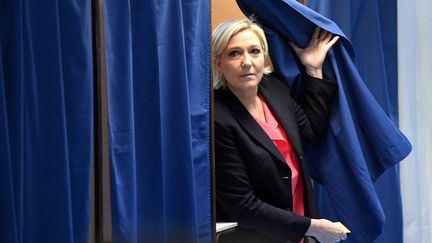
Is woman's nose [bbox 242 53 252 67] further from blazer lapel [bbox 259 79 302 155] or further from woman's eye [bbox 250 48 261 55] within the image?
blazer lapel [bbox 259 79 302 155]

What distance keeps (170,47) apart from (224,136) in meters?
0.36

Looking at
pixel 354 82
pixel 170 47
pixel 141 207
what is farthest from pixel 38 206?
pixel 354 82

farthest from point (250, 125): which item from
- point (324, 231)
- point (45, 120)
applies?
point (45, 120)

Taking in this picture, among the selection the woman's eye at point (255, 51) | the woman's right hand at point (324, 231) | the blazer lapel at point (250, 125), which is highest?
the woman's eye at point (255, 51)

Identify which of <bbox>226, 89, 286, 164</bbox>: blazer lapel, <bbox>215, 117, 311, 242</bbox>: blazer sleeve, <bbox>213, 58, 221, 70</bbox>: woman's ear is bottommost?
<bbox>215, 117, 311, 242</bbox>: blazer sleeve

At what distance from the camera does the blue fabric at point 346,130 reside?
2316 mm

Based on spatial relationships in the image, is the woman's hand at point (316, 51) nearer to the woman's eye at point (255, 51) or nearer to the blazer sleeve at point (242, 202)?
the woman's eye at point (255, 51)

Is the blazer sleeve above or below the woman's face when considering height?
below

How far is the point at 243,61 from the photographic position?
2199mm

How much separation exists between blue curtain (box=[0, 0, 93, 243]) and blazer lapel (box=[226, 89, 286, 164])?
60 centimetres

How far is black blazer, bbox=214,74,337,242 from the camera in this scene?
2.14 meters

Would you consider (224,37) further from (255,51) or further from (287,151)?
(287,151)

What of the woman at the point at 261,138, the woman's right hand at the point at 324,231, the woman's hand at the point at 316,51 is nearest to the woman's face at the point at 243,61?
the woman at the point at 261,138

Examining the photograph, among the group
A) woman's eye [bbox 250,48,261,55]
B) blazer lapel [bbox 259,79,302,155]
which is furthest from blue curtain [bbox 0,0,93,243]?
blazer lapel [bbox 259,79,302,155]
